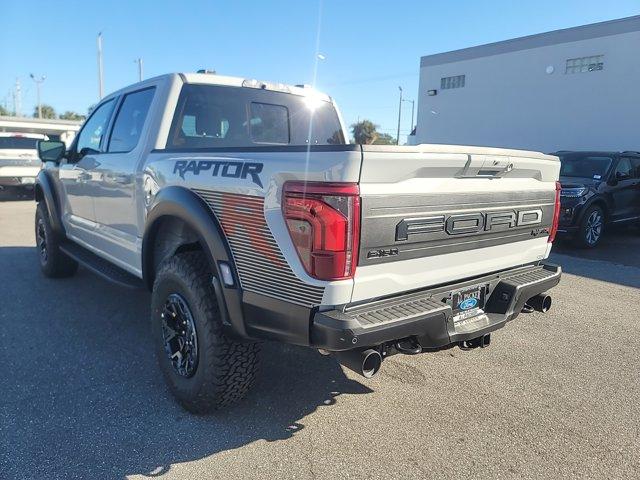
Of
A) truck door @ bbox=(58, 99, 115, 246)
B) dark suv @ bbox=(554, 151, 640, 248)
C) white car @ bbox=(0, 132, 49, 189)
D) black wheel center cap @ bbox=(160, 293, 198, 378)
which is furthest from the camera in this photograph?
white car @ bbox=(0, 132, 49, 189)

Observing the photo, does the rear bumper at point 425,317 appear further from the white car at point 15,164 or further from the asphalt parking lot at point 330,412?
the white car at point 15,164

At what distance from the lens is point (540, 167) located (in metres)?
3.24

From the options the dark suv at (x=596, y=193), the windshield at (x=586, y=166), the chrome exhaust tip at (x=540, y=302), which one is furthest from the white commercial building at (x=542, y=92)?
the chrome exhaust tip at (x=540, y=302)

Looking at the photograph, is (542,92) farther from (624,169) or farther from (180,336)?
(180,336)

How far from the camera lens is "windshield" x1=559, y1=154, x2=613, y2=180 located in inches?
372

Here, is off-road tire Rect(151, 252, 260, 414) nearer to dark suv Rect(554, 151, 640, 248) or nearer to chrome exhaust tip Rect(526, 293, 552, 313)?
chrome exhaust tip Rect(526, 293, 552, 313)

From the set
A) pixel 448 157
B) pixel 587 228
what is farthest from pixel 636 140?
pixel 448 157

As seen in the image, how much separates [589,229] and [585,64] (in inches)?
417

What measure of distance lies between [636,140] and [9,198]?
20.0 meters

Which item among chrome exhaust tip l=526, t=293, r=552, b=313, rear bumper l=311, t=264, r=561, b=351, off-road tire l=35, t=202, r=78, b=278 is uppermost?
rear bumper l=311, t=264, r=561, b=351

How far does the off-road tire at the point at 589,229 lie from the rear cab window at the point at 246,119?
588cm

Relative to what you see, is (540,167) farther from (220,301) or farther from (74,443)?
(74,443)

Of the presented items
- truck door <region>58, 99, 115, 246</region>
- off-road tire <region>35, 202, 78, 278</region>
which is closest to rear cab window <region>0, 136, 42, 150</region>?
off-road tire <region>35, 202, 78, 278</region>

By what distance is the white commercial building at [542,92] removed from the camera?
622 inches
